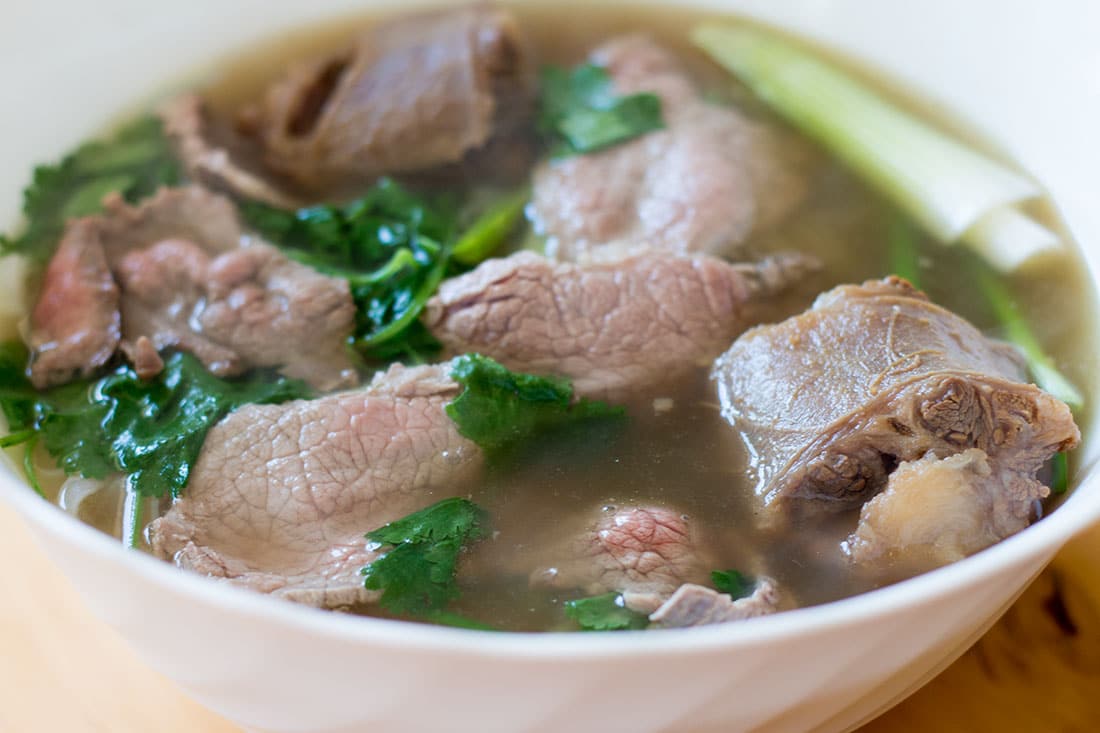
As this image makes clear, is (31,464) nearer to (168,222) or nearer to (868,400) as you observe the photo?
(168,222)

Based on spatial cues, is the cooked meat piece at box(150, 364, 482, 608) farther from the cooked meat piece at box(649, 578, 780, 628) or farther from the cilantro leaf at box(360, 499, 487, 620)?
the cooked meat piece at box(649, 578, 780, 628)

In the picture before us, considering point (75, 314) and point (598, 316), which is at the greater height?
point (75, 314)

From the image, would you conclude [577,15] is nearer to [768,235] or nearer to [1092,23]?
[768,235]

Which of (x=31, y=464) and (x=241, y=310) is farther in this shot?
(x=241, y=310)

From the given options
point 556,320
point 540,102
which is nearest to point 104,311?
point 556,320

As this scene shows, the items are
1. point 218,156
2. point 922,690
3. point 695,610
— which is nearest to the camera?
point 695,610

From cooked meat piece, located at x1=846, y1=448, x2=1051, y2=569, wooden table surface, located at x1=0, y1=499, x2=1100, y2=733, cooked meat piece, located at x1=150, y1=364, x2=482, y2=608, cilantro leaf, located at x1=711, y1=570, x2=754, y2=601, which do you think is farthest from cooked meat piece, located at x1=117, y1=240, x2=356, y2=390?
cooked meat piece, located at x1=846, y1=448, x2=1051, y2=569

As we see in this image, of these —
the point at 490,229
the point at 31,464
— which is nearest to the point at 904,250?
the point at 490,229

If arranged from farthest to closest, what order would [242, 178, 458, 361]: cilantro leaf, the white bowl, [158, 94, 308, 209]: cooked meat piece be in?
[158, 94, 308, 209]: cooked meat piece → [242, 178, 458, 361]: cilantro leaf → the white bowl
